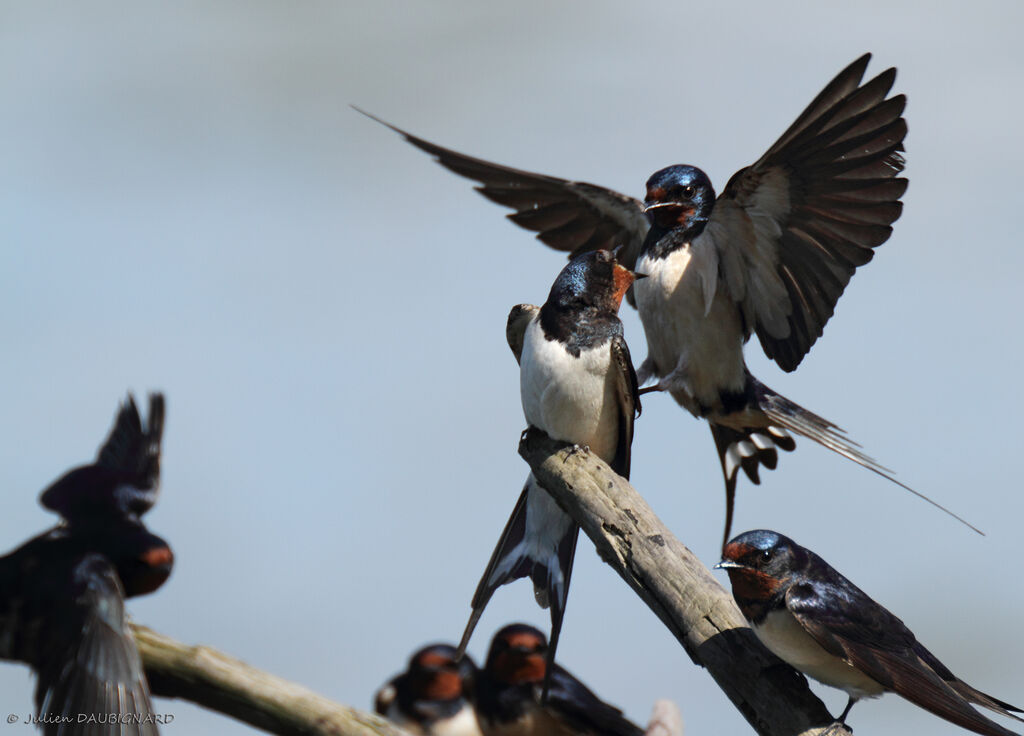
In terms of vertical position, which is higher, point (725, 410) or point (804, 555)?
point (725, 410)

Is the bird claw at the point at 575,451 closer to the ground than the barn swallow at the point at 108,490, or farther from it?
farther from it

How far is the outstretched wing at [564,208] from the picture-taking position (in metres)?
4.87

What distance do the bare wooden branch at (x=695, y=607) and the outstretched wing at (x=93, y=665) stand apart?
42.5 inches

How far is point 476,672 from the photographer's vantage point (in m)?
4.85

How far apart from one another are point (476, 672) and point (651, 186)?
1939 millimetres

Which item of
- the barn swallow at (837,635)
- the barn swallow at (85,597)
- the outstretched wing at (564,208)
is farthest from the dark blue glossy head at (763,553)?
the outstretched wing at (564,208)

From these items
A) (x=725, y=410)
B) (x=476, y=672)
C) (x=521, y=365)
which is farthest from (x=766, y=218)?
(x=476, y=672)

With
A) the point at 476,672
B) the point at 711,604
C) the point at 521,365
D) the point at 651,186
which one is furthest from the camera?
the point at 476,672

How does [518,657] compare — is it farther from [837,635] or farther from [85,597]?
[85,597]

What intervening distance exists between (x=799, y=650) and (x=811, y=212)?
67.8 inches

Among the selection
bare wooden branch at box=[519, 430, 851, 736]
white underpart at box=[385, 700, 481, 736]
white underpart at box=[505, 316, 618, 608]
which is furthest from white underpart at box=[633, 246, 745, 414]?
white underpart at box=[385, 700, 481, 736]

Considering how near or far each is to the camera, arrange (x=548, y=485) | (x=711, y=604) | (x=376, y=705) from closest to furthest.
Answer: (x=711, y=604)
(x=548, y=485)
(x=376, y=705)

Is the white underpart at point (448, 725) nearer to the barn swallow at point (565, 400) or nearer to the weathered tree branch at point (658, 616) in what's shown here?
the barn swallow at point (565, 400)

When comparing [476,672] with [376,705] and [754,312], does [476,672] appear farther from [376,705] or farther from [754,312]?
[754,312]
